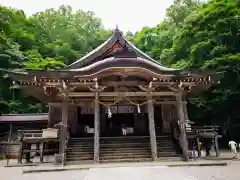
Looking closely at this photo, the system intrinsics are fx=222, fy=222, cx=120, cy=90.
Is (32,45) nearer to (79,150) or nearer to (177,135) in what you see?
(79,150)

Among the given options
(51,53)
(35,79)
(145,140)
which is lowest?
(145,140)

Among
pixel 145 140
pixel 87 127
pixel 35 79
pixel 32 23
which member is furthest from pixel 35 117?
pixel 32 23

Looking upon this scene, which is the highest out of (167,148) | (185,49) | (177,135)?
(185,49)

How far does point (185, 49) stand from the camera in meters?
22.2

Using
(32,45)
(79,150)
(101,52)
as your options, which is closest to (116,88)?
(101,52)

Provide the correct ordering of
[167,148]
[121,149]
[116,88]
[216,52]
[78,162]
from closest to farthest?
[78,162], [121,149], [167,148], [116,88], [216,52]

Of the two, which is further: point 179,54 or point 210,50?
point 179,54

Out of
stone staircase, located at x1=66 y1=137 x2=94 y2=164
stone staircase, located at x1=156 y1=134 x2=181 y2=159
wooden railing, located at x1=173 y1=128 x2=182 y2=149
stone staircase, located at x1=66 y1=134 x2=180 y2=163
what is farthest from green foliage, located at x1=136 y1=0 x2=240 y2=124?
stone staircase, located at x1=66 y1=137 x2=94 y2=164

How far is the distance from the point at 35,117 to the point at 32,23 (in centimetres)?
1843

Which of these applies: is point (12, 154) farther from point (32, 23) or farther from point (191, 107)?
point (32, 23)

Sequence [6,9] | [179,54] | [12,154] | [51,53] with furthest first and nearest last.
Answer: [51,53] → [6,9] → [179,54] → [12,154]

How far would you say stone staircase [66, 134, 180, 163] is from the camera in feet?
35.8

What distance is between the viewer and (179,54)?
74.6ft

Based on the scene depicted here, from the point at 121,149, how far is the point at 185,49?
47.1 ft
